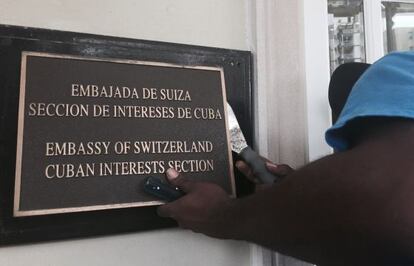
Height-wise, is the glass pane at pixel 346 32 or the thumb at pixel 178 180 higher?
the glass pane at pixel 346 32

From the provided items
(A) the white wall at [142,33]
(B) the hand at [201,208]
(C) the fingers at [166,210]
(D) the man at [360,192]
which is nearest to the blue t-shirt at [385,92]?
(D) the man at [360,192]

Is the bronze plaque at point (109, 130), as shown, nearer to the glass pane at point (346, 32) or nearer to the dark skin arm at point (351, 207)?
the dark skin arm at point (351, 207)

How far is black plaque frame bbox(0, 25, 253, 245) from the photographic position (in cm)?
81

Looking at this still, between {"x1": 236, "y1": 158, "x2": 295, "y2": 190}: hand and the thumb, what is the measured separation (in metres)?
0.16

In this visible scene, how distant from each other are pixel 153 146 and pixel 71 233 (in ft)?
0.90

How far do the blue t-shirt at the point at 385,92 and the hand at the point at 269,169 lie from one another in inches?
12.4

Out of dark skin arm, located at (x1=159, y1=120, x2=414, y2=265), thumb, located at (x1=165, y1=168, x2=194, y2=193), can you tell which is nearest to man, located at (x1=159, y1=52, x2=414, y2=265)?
dark skin arm, located at (x1=159, y1=120, x2=414, y2=265)

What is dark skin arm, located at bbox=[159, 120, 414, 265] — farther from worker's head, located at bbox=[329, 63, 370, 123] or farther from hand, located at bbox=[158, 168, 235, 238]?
worker's head, located at bbox=[329, 63, 370, 123]

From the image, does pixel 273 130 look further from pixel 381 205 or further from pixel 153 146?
pixel 381 205

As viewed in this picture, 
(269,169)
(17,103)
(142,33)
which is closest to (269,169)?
(269,169)

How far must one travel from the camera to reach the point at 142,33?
1.00 meters

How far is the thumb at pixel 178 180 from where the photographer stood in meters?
0.89

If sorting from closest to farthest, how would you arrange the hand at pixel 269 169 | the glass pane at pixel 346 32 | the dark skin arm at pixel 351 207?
the dark skin arm at pixel 351 207
the hand at pixel 269 169
the glass pane at pixel 346 32

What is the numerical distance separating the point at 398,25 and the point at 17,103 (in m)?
1.27
